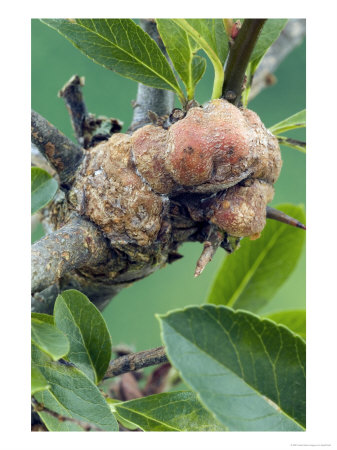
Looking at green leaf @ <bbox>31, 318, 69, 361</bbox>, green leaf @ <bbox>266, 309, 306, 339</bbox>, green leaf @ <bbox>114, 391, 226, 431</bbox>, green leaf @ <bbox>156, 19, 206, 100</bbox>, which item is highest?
green leaf @ <bbox>156, 19, 206, 100</bbox>

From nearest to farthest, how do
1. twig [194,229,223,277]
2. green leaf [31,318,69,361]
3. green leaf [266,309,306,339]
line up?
green leaf [31,318,69,361] < twig [194,229,223,277] < green leaf [266,309,306,339]

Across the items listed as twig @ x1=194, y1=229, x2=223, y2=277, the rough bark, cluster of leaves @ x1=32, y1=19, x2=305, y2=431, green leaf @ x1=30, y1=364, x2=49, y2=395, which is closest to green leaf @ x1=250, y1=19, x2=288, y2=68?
cluster of leaves @ x1=32, y1=19, x2=305, y2=431

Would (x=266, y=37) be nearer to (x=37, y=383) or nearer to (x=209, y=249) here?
(x=209, y=249)

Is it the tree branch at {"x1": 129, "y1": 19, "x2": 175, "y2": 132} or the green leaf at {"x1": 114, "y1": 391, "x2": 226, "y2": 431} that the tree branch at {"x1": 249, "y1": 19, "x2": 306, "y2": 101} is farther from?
the green leaf at {"x1": 114, "y1": 391, "x2": 226, "y2": 431}

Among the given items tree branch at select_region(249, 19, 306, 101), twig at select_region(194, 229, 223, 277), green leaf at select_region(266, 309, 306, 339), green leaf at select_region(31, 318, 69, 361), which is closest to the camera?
green leaf at select_region(31, 318, 69, 361)

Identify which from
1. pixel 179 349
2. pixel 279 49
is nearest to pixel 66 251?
pixel 179 349

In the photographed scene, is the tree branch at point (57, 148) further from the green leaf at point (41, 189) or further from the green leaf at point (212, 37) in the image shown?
the green leaf at point (212, 37)
